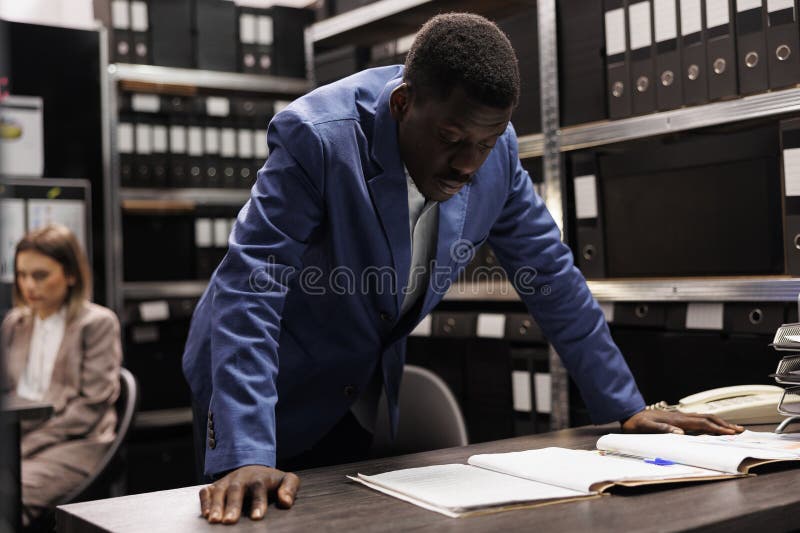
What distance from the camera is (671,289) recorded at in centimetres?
204

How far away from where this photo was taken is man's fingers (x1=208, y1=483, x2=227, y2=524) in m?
0.85

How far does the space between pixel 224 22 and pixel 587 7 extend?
1.69 m

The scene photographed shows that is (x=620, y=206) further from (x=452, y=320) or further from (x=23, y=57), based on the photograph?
(x=23, y=57)

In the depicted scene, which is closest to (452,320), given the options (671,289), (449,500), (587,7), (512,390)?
(512,390)

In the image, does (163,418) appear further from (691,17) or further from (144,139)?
(691,17)

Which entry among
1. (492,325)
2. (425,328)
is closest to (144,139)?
(425,328)

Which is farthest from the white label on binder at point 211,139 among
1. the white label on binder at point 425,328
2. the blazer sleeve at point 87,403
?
the white label on binder at point 425,328

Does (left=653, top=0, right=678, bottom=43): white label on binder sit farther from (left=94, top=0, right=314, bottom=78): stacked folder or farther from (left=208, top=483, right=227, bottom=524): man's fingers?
(left=94, top=0, right=314, bottom=78): stacked folder

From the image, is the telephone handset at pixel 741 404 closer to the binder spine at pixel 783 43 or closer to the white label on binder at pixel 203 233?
the binder spine at pixel 783 43

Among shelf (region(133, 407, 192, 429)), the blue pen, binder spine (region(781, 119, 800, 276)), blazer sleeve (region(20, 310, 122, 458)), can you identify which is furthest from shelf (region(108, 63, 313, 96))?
the blue pen

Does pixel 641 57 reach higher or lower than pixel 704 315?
higher

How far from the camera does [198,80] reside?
3.33 metres

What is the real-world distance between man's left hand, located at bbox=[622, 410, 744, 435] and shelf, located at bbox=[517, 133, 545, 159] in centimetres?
118

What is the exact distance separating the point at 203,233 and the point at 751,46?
220 centimetres
